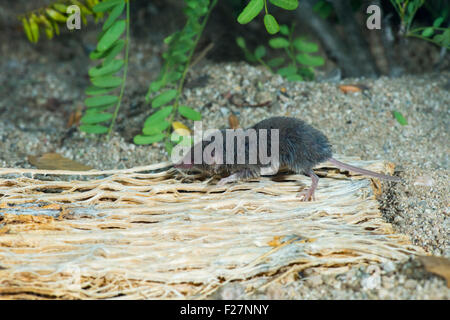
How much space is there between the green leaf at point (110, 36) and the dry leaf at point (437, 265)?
285 centimetres

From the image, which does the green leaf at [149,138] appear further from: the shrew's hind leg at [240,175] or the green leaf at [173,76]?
the shrew's hind leg at [240,175]

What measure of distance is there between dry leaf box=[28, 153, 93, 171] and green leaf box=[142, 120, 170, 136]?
62cm

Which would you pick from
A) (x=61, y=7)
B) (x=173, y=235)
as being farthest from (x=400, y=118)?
(x=61, y=7)

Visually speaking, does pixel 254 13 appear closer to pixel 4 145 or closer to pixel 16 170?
pixel 16 170

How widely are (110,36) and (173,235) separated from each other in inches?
76.4

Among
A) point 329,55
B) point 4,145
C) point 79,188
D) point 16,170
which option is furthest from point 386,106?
point 4,145

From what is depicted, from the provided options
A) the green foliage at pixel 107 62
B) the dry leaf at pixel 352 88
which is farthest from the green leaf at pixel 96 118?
the dry leaf at pixel 352 88

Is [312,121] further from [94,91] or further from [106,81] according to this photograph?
[94,91]

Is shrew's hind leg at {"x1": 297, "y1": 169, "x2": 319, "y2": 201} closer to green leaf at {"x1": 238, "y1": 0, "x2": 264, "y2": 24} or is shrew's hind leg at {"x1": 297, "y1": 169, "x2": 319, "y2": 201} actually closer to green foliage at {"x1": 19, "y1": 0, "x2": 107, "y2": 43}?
green leaf at {"x1": 238, "y1": 0, "x2": 264, "y2": 24}

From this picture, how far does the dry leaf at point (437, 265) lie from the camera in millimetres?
2334

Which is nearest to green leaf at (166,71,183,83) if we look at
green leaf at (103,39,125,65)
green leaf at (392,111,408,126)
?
green leaf at (103,39,125,65)

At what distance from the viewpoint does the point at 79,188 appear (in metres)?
3.10

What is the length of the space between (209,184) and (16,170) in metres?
1.36

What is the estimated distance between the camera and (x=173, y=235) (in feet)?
8.87
